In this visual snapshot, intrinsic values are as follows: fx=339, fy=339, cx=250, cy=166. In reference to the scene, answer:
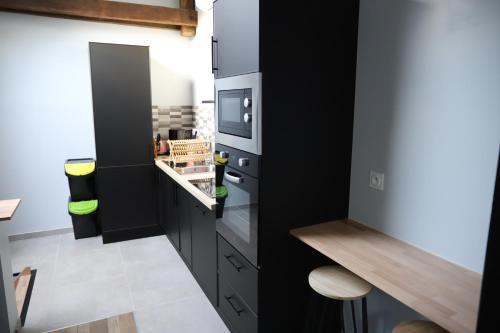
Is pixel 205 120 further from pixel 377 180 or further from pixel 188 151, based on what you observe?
pixel 377 180

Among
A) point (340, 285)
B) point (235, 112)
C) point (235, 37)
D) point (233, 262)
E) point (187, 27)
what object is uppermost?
point (187, 27)

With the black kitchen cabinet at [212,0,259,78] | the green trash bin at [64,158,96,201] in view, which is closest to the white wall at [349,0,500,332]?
the black kitchen cabinet at [212,0,259,78]

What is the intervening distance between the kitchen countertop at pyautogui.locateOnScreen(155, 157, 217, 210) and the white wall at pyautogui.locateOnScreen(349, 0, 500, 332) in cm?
94

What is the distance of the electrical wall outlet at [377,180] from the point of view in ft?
5.87

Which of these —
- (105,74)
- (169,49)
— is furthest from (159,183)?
(169,49)

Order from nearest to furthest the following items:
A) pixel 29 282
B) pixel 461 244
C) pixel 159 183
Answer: pixel 461 244
pixel 29 282
pixel 159 183

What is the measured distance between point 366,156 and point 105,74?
282cm

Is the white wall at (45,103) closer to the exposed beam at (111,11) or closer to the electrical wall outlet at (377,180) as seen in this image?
the exposed beam at (111,11)

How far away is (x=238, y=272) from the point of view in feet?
6.56

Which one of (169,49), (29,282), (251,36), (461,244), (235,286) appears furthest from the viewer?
(169,49)

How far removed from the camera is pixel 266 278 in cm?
179

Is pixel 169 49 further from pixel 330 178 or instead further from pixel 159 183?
pixel 330 178

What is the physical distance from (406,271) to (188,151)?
2.61m

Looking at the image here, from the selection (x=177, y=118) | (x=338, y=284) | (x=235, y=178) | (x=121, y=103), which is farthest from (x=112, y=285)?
(x=177, y=118)
